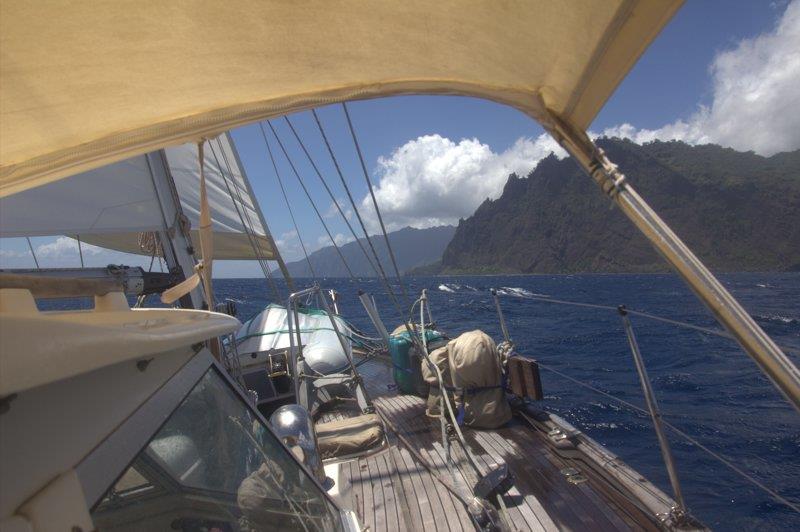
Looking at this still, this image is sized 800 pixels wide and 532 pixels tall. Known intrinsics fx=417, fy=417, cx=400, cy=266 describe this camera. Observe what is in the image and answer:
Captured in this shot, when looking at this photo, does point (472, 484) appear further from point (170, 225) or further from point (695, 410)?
point (695, 410)

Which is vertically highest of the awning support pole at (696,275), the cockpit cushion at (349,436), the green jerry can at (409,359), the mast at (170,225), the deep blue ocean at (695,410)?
the mast at (170,225)

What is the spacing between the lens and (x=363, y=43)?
1.51m

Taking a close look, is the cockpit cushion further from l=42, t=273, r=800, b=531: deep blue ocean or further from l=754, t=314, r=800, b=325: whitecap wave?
l=754, t=314, r=800, b=325: whitecap wave

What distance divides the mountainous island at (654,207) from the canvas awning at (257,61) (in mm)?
96177

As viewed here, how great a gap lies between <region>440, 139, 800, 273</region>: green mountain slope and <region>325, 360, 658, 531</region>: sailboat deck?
303 feet

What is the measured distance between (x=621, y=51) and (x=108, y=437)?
1.56 meters

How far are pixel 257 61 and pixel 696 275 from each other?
5.32 ft

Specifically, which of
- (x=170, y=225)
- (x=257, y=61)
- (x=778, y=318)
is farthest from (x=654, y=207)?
(x=257, y=61)

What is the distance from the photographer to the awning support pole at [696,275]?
1003 mm

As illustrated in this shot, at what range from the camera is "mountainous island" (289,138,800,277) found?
101 meters

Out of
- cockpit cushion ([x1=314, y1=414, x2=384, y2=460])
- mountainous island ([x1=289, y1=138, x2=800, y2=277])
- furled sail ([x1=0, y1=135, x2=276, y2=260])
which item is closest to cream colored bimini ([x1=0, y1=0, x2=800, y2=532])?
furled sail ([x1=0, y1=135, x2=276, y2=260])

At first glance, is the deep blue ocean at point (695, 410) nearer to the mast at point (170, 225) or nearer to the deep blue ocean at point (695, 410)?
the deep blue ocean at point (695, 410)

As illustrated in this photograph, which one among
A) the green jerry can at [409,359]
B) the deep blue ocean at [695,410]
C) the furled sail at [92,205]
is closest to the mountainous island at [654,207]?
the deep blue ocean at [695,410]

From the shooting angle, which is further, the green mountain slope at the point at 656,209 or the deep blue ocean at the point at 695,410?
the green mountain slope at the point at 656,209
